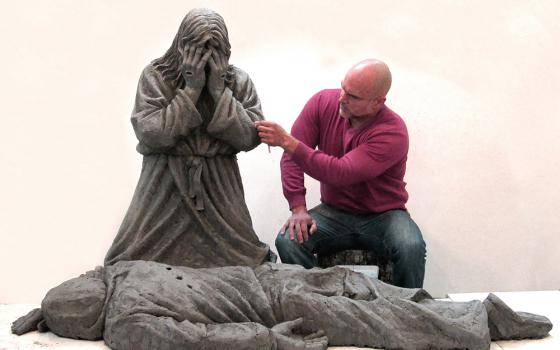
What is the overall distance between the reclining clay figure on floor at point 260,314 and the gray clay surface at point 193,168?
0.79 feet

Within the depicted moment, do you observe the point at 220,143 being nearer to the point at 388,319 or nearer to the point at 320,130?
the point at 320,130

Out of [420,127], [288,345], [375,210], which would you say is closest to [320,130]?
[375,210]

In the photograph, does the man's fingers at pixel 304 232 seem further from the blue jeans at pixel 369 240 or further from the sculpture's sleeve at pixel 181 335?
the sculpture's sleeve at pixel 181 335

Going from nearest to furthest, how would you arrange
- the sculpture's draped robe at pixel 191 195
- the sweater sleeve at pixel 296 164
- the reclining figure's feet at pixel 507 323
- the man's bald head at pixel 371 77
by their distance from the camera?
the reclining figure's feet at pixel 507 323, the sculpture's draped robe at pixel 191 195, the man's bald head at pixel 371 77, the sweater sleeve at pixel 296 164

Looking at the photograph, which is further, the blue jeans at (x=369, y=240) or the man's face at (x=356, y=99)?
the blue jeans at (x=369, y=240)

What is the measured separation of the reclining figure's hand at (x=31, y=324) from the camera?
3.98 m

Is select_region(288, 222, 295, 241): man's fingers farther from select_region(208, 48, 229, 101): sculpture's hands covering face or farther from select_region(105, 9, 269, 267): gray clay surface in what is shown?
select_region(208, 48, 229, 101): sculpture's hands covering face

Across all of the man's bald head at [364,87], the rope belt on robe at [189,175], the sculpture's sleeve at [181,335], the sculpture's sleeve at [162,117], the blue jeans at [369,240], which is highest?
the man's bald head at [364,87]

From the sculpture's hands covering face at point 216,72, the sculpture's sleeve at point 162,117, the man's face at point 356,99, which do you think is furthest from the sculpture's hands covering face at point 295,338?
the man's face at point 356,99

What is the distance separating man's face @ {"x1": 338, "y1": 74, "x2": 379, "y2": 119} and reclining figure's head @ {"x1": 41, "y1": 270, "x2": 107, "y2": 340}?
1.57 m

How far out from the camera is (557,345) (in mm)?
3902

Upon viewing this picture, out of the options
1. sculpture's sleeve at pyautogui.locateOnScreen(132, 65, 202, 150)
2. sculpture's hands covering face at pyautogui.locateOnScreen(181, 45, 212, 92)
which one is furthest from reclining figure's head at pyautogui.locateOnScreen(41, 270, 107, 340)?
sculpture's hands covering face at pyautogui.locateOnScreen(181, 45, 212, 92)

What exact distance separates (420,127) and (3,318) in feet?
9.85

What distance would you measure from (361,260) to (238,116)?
120cm
